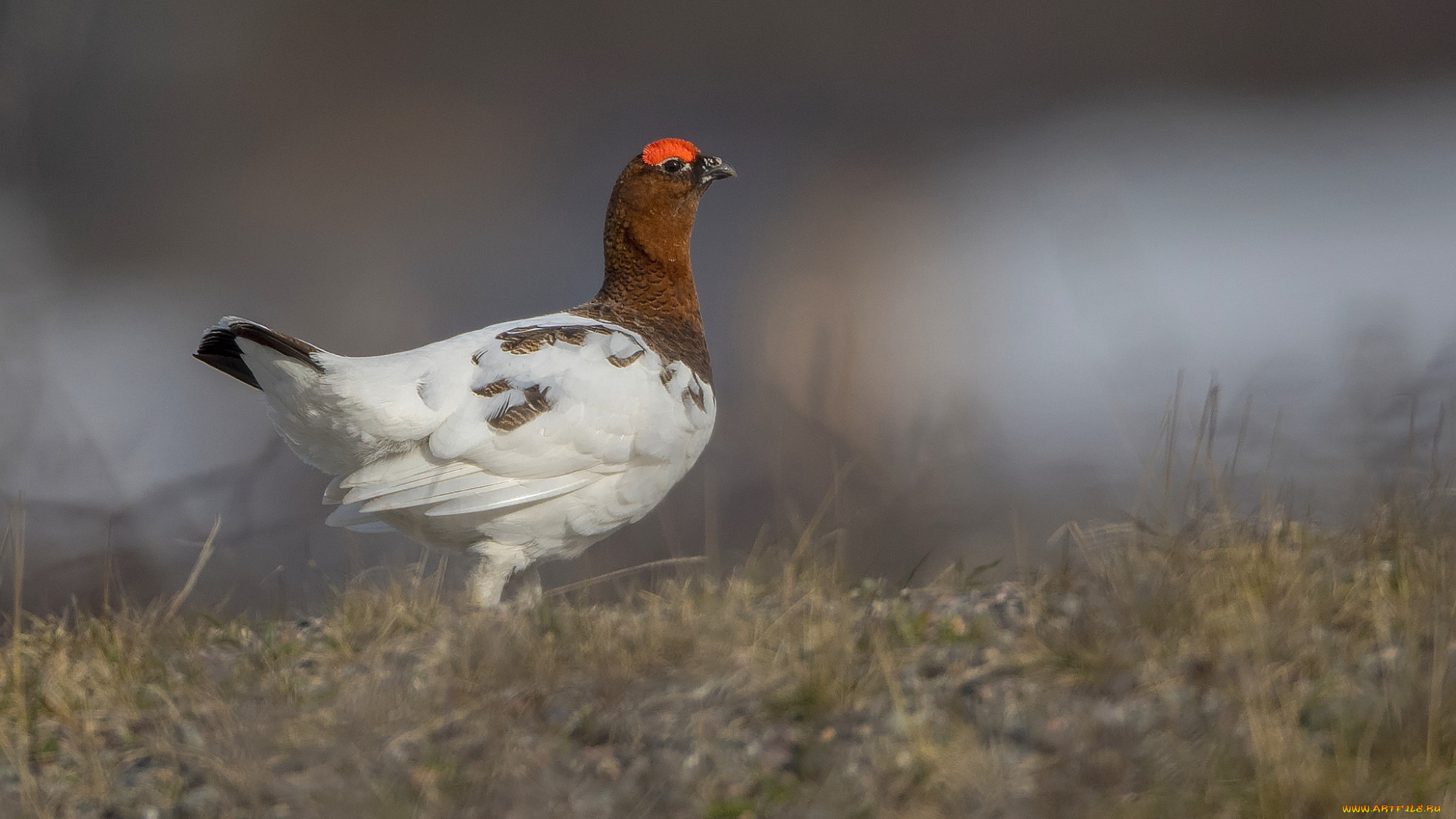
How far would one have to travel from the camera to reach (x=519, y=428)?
247 cm

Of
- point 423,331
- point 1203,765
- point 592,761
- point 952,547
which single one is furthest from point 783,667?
point 423,331

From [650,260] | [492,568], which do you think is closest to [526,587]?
[492,568]

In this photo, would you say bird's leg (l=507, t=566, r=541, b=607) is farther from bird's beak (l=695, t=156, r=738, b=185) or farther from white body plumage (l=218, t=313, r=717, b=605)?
bird's beak (l=695, t=156, r=738, b=185)

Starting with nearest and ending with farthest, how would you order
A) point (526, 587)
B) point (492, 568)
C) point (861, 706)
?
point (861, 706) < point (492, 568) < point (526, 587)

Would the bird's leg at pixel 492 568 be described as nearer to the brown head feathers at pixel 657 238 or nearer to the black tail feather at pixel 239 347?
the black tail feather at pixel 239 347

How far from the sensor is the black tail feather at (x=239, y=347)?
2350 mm

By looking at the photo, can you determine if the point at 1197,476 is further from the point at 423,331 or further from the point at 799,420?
the point at 423,331

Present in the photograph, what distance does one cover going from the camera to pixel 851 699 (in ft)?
4.98

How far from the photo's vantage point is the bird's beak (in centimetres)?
324

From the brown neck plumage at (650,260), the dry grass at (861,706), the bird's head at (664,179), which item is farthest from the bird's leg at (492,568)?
the bird's head at (664,179)

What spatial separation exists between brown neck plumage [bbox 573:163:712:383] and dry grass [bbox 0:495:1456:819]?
127 centimetres

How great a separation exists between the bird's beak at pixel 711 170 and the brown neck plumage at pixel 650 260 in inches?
2.2

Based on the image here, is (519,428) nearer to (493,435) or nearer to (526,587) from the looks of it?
(493,435)

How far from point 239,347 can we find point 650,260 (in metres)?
1.19
